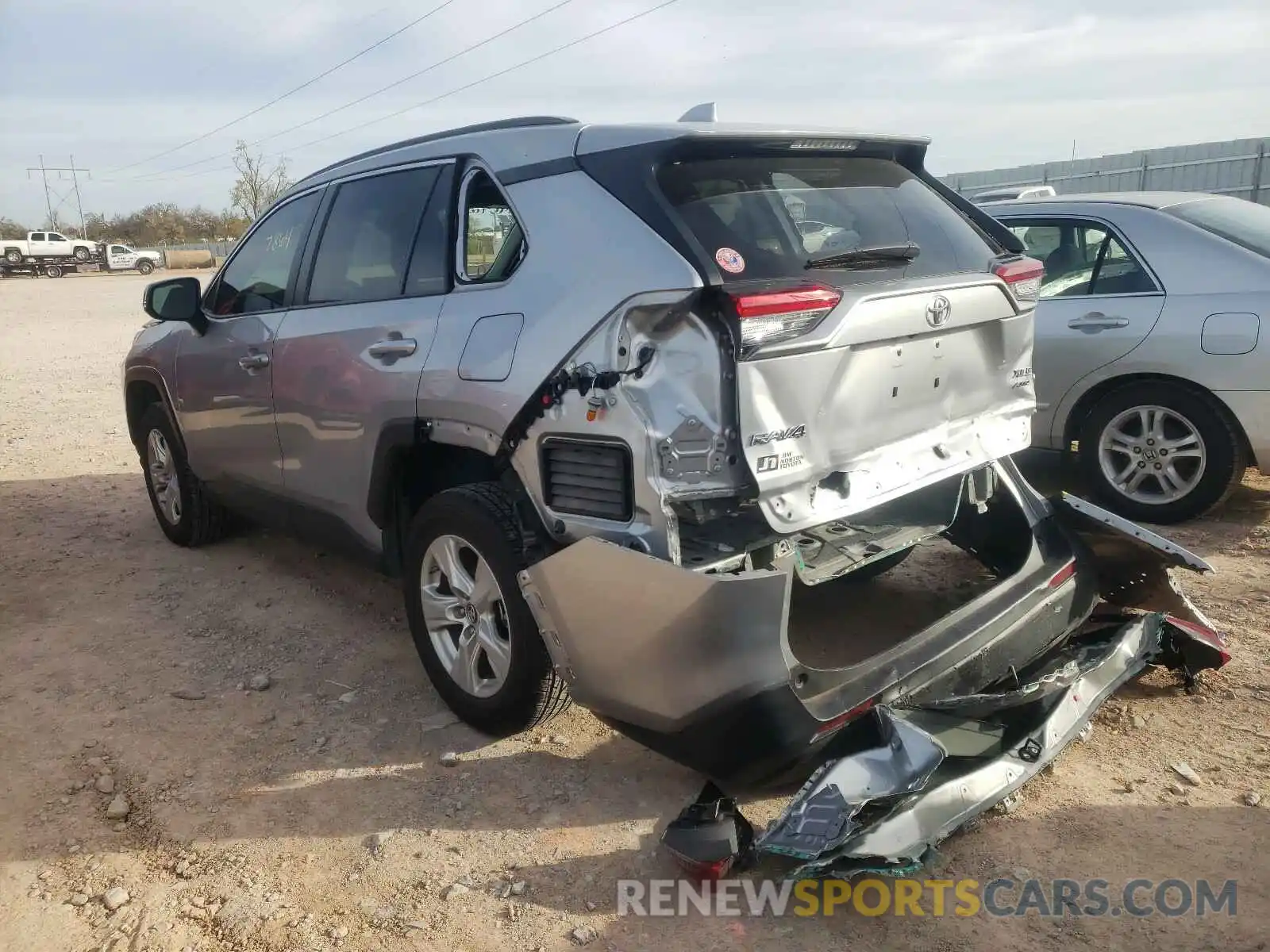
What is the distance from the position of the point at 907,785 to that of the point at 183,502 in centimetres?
438

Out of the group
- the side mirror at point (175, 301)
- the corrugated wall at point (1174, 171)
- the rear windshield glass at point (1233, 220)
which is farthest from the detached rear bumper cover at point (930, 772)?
the corrugated wall at point (1174, 171)

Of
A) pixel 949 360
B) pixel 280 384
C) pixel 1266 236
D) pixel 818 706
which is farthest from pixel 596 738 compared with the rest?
pixel 1266 236

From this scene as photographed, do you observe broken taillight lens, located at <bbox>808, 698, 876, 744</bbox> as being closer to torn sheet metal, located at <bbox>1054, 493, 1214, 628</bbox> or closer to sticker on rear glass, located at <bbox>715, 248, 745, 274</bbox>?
sticker on rear glass, located at <bbox>715, 248, 745, 274</bbox>

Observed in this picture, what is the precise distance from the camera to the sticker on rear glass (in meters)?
A: 2.64

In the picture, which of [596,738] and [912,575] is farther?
[912,575]

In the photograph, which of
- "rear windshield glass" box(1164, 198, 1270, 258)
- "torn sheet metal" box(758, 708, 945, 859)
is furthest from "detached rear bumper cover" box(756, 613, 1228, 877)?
"rear windshield glass" box(1164, 198, 1270, 258)

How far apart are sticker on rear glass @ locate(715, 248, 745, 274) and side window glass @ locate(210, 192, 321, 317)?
2309 millimetres

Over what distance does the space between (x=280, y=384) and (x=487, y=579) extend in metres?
1.55

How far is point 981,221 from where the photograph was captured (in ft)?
12.0

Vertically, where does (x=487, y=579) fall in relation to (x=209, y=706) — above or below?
above

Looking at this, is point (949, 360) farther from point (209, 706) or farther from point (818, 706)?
point (209, 706)

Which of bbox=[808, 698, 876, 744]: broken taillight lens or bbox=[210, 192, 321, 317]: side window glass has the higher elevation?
bbox=[210, 192, 321, 317]: side window glass

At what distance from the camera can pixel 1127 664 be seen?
3291 mm

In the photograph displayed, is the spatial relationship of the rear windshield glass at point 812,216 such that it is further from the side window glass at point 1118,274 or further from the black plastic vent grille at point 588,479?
the side window glass at point 1118,274
